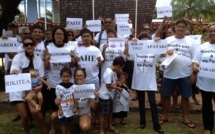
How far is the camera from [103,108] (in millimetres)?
5020

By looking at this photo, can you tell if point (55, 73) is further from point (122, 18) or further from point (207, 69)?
point (122, 18)

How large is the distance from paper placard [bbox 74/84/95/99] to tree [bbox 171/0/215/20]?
118 feet

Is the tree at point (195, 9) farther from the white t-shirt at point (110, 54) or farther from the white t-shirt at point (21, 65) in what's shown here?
the white t-shirt at point (21, 65)

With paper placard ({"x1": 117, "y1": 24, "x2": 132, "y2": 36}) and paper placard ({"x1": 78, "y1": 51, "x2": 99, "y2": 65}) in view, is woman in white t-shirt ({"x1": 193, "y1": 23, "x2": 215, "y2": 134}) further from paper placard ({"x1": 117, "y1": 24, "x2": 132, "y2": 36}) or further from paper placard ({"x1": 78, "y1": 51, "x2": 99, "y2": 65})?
paper placard ({"x1": 117, "y1": 24, "x2": 132, "y2": 36})

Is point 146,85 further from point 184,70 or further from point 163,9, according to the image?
point 163,9

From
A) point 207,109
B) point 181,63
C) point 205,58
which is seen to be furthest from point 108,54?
point 207,109

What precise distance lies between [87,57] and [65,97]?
2.88ft

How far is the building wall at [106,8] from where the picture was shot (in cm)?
1317

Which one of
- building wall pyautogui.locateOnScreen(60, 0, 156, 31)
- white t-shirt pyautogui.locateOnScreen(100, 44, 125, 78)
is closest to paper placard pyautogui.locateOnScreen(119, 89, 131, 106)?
white t-shirt pyautogui.locateOnScreen(100, 44, 125, 78)

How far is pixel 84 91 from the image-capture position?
15.4 feet

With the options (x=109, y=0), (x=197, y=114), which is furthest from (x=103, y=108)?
(x=109, y=0)

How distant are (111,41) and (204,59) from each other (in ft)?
5.70

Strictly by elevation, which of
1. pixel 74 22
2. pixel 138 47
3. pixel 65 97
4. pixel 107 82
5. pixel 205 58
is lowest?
pixel 65 97

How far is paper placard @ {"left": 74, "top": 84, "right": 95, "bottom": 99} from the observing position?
4.67 m
